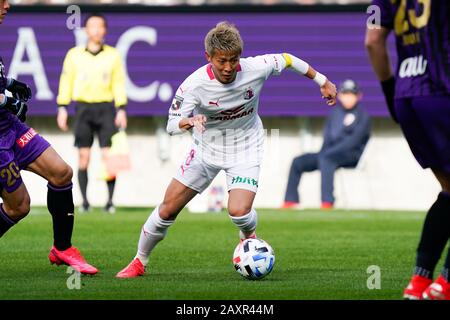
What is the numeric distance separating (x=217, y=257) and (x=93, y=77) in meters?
6.72

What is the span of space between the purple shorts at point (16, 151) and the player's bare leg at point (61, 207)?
74 mm

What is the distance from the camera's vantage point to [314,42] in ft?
62.1

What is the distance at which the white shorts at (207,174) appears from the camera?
9047 millimetres

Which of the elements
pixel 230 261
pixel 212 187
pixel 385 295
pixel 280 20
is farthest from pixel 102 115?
pixel 385 295

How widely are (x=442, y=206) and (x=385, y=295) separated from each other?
38.1 inches

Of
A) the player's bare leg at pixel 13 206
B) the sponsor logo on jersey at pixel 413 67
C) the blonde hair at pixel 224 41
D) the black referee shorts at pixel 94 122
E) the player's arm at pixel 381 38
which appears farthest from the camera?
the black referee shorts at pixel 94 122

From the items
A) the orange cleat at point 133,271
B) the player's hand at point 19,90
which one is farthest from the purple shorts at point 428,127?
the player's hand at point 19,90

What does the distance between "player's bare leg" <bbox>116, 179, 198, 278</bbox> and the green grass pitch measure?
131 millimetres

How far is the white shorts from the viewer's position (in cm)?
905

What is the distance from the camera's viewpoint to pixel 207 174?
9.09m

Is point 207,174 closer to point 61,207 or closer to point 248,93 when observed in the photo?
point 248,93

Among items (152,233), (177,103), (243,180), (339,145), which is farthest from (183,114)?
(339,145)

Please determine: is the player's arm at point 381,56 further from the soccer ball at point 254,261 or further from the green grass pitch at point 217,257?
the soccer ball at point 254,261
